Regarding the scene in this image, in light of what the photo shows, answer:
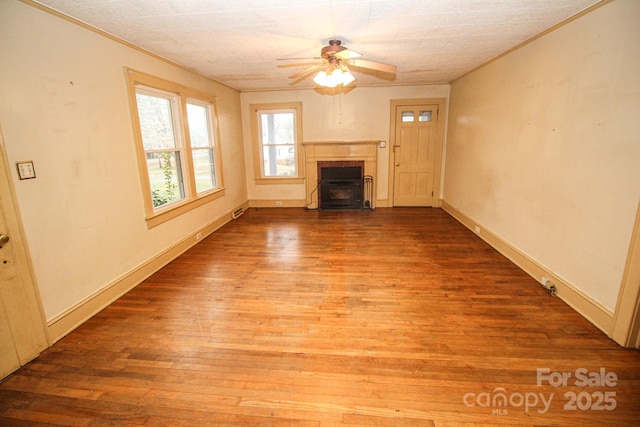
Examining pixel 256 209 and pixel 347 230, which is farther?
pixel 256 209

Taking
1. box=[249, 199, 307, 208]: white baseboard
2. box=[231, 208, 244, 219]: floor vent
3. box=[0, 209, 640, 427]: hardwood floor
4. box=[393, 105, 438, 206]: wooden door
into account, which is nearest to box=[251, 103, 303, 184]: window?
box=[249, 199, 307, 208]: white baseboard

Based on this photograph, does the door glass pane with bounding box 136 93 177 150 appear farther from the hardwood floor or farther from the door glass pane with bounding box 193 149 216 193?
the hardwood floor

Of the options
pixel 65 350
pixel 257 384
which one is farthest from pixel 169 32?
pixel 257 384

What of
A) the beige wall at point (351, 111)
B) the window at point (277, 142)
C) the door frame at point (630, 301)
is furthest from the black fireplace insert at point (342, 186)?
the door frame at point (630, 301)

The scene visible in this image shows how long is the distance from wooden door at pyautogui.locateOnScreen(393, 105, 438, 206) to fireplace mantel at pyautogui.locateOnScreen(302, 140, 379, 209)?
0.49 m

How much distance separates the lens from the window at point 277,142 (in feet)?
20.5

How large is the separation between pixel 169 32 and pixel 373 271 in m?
3.25

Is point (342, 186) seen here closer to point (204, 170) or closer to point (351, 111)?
point (351, 111)

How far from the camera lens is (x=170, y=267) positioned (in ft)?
12.0

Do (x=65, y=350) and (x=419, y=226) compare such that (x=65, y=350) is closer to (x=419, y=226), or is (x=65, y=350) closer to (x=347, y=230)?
(x=347, y=230)

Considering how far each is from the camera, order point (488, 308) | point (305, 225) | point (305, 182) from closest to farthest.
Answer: point (488, 308) < point (305, 225) < point (305, 182)

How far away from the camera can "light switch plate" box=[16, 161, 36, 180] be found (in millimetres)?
2074

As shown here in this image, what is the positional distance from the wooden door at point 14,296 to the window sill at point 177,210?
4.44 feet

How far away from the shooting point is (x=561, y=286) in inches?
109
